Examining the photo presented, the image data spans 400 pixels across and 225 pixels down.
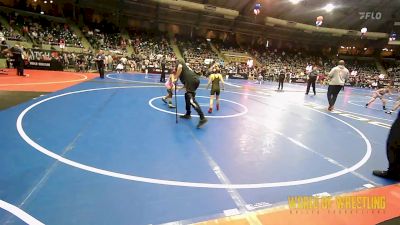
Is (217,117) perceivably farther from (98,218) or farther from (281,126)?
(98,218)

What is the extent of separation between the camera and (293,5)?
37.2 metres

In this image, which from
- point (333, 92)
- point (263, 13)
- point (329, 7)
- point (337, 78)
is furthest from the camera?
point (263, 13)

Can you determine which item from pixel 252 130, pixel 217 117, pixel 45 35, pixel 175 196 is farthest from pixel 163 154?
pixel 45 35

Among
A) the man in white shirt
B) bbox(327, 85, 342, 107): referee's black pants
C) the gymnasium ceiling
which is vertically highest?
the gymnasium ceiling

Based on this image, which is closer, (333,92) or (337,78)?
(337,78)

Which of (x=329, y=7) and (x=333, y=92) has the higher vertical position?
(x=329, y=7)

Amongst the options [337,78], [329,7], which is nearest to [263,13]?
[329,7]

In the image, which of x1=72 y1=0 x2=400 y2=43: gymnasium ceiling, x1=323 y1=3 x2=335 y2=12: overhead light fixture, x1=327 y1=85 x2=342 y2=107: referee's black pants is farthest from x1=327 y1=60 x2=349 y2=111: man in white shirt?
x1=323 y1=3 x2=335 y2=12: overhead light fixture

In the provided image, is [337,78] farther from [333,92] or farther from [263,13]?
[263,13]

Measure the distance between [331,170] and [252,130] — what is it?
2.76m

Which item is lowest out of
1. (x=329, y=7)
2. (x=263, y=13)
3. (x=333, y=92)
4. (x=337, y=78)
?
(x=333, y=92)

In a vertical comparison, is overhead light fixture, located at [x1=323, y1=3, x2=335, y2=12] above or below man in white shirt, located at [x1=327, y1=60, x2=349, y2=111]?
above

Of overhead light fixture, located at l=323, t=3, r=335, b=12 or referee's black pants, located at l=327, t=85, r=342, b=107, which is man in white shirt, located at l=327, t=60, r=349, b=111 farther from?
overhead light fixture, located at l=323, t=3, r=335, b=12

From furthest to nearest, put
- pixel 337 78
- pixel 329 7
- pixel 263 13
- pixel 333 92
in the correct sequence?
pixel 263 13, pixel 329 7, pixel 333 92, pixel 337 78
